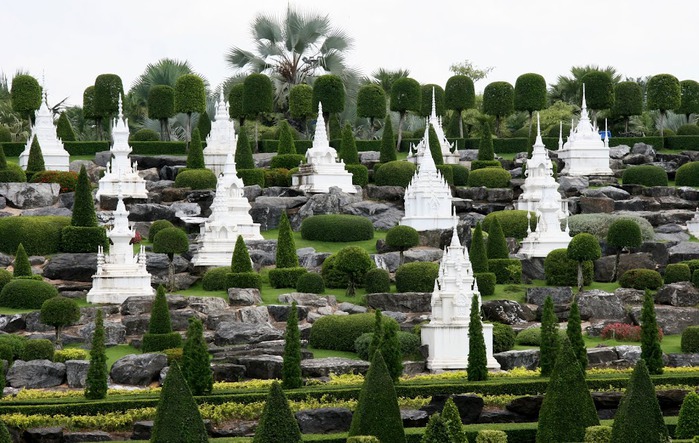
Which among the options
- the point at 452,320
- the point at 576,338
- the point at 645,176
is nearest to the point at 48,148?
the point at 645,176

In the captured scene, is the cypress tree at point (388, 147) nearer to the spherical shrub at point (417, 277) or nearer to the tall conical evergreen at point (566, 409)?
the spherical shrub at point (417, 277)

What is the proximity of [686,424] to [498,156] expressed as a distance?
5137 centimetres

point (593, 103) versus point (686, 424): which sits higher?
point (593, 103)

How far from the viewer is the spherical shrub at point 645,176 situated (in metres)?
72.9

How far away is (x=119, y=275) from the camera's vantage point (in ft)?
171

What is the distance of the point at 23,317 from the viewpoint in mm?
47906

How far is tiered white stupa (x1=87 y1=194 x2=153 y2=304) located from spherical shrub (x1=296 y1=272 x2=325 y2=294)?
17.4 ft

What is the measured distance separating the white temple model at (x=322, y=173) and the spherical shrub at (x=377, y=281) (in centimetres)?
1682

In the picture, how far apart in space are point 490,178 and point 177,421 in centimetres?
4450

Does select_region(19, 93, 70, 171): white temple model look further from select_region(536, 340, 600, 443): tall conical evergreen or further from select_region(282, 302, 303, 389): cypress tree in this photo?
select_region(536, 340, 600, 443): tall conical evergreen

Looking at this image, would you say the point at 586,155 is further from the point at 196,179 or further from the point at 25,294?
the point at 25,294

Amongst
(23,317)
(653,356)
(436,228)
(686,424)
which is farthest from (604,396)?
(436,228)

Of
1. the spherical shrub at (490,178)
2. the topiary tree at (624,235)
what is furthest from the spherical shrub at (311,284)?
the spherical shrub at (490,178)

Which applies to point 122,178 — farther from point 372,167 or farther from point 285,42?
point 285,42
